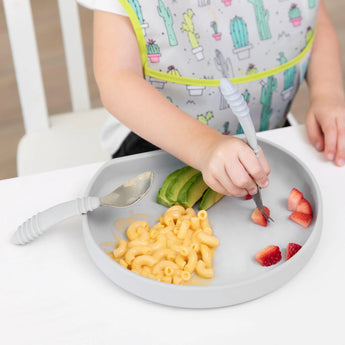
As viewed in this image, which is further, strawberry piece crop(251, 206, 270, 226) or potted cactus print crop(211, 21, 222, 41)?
potted cactus print crop(211, 21, 222, 41)

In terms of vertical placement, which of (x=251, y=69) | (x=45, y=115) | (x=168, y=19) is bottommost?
(x=45, y=115)

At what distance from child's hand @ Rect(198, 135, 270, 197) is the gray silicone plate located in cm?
4

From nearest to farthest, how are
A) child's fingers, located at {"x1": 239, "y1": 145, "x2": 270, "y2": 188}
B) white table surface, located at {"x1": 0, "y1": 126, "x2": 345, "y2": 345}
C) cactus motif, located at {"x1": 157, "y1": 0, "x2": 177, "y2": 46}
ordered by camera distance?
white table surface, located at {"x1": 0, "y1": 126, "x2": 345, "y2": 345} → child's fingers, located at {"x1": 239, "y1": 145, "x2": 270, "y2": 188} → cactus motif, located at {"x1": 157, "y1": 0, "x2": 177, "y2": 46}

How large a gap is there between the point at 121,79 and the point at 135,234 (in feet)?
0.91

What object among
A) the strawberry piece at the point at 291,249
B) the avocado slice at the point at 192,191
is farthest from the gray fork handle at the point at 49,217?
the strawberry piece at the point at 291,249

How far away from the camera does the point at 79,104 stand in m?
1.25

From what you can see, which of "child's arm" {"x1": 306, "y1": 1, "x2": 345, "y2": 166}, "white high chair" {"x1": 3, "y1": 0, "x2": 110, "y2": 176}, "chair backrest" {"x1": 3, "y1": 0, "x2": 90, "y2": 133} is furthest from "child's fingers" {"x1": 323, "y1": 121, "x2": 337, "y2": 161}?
"chair backrest" {"x1": 3, "y1": 0, "x2": 90, "y2": 133}

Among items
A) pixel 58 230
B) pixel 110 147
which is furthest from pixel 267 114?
pixel 58 230

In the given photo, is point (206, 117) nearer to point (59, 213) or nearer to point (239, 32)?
point (239, 32)

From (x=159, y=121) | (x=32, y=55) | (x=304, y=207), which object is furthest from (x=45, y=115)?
(x=304, y=207)

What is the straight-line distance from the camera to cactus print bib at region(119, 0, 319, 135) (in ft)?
2.98

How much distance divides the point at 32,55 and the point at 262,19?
0.44 meters

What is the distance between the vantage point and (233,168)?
0.67m

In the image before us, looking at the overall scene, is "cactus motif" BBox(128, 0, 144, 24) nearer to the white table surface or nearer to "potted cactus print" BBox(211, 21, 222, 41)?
"potted cactus print" BBox(211, 21, 222, 41)
